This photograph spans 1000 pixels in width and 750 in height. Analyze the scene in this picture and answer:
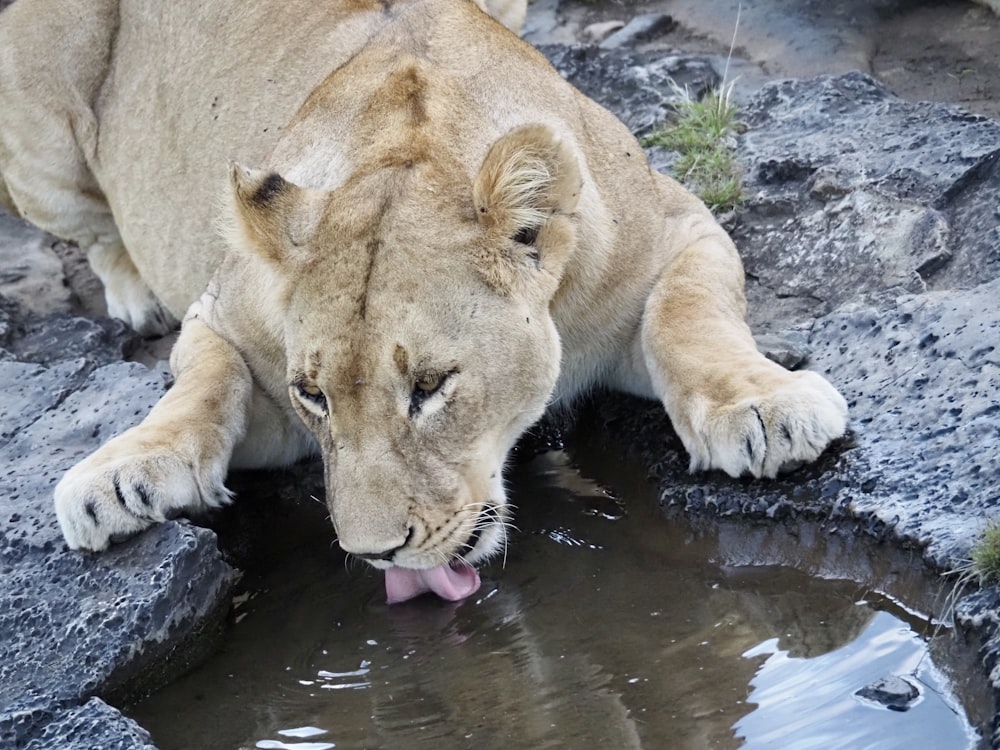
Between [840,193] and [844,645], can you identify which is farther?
[840,193]

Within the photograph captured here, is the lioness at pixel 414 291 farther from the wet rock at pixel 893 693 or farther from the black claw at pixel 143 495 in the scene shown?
the wet rock at pixel 893 693

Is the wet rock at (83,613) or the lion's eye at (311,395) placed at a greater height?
the lion's eye at (311,395)

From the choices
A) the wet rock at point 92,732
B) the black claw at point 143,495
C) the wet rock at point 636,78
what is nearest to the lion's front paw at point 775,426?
the black claw at point 143,495

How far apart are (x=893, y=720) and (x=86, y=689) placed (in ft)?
5.93

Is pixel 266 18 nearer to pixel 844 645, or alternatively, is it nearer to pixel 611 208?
pixel 611 208

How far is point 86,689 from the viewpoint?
3457mm

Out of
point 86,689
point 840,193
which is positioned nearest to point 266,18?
point 840,193

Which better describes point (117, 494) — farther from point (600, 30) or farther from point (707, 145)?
point (600, 30)

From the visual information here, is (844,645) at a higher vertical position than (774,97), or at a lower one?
lower

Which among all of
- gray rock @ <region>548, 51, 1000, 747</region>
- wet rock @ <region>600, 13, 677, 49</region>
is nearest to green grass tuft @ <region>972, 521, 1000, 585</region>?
gray rock @ <region>548, 51, 1000, 747</region>

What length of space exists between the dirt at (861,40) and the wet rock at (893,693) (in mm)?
3884

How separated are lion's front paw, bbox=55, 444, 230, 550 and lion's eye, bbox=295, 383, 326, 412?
19.4 inches

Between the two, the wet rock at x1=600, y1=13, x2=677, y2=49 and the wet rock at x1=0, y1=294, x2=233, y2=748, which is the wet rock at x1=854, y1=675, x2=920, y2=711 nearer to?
the wet rock at x1=0, y1=294, x2=233, y2=748

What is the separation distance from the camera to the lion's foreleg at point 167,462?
12.3 feet
